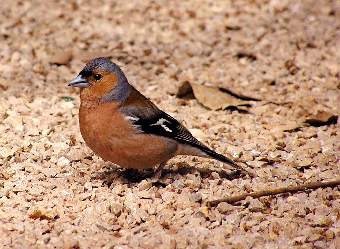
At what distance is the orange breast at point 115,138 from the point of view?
555cm

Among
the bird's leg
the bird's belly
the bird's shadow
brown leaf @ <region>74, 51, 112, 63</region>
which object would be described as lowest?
brown leaf @ <region>74, 51, 112, 63</region>

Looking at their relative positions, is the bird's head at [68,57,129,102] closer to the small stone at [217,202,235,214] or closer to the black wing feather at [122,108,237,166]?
the black wing feather at [122,108,237,166]

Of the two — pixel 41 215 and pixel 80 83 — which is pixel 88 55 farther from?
pixel 41 215

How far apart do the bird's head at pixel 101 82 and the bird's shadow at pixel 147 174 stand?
0.64 m

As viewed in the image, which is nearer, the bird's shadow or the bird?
the bird

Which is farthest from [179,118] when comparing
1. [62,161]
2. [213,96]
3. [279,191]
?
[279,191]

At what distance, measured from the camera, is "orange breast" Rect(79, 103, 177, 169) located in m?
5.55

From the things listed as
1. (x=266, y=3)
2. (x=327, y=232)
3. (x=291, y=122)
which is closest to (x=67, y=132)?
(x=291, y=122)

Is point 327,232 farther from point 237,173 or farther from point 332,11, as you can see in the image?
point 332,11

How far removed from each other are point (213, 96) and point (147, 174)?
1.64 metres

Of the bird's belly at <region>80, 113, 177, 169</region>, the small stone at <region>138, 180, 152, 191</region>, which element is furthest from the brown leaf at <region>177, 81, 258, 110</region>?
the small stone at <region>138, 180, 152, 191</region>

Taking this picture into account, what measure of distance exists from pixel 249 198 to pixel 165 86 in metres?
2.64

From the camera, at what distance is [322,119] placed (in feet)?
23.1

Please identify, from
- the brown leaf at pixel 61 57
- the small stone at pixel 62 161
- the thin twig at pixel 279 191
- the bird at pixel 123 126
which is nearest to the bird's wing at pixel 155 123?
the bird at pixel 123 126
